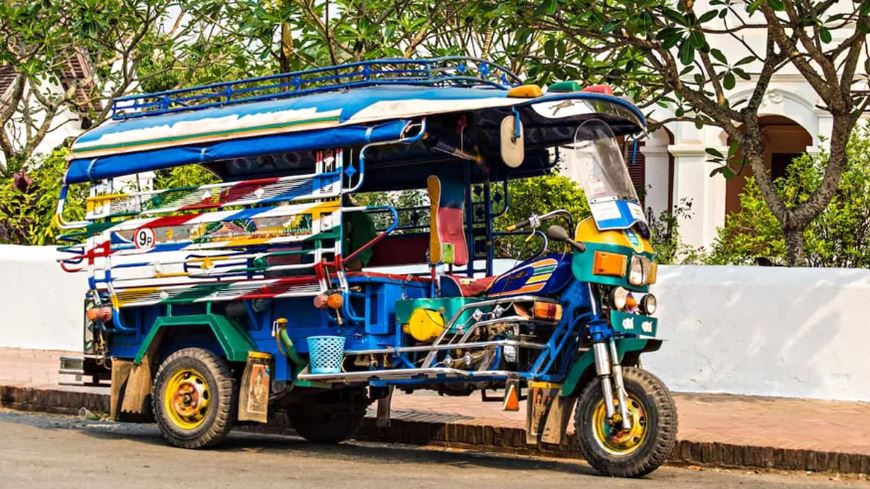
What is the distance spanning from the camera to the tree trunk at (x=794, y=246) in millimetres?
12789

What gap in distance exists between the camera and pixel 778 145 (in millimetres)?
24172

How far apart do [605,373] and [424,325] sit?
132 centimetres

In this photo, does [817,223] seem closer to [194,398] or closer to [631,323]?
[631,323]

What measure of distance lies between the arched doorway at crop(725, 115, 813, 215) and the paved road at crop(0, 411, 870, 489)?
14081mm

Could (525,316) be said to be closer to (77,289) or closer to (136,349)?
(136,349)

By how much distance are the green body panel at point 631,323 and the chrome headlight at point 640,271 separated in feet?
0.70

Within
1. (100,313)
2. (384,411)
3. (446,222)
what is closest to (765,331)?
(446,222)

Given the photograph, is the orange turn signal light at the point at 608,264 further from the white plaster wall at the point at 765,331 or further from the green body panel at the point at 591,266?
the white plaster wall at the point at 765,331

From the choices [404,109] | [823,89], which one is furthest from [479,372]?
[823,89]

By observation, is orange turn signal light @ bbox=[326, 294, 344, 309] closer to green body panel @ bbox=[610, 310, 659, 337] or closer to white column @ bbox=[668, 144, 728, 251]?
green body panel @ bbox=[610, 310, 659, 337]

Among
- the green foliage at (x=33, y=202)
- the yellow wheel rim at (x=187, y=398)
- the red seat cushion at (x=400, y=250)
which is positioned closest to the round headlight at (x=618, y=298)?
the red seat cushion at (x=400, y=250)

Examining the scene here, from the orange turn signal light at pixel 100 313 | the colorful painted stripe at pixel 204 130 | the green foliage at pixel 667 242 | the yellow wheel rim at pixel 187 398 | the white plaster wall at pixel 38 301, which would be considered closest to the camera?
the colorful painted stripe at pixel 204 130

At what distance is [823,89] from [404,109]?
16.9 ft

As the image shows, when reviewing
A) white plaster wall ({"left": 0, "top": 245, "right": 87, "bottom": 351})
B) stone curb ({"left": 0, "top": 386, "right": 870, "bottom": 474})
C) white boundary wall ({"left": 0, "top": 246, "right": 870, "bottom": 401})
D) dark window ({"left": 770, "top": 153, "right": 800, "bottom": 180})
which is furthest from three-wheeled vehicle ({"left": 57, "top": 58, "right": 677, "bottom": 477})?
dark window ({"left": 770, "top": 153, "right": 800, "bottom": 180})
